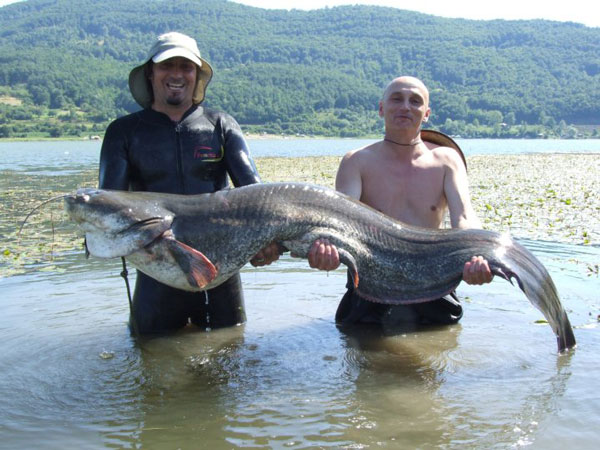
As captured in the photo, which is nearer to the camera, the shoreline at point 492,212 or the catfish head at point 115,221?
the catfish head at point 115,221

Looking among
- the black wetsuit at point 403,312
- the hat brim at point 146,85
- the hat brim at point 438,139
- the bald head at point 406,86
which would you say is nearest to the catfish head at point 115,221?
the hat brim at point 146,85

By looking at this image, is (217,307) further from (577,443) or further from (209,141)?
(577,443)

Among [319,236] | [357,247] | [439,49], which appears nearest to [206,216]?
[319,236]

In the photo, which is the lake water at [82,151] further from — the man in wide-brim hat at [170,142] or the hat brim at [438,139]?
the hat brim at [438,139]

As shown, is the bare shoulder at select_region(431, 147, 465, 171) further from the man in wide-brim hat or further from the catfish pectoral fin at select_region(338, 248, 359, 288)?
the man in wide-brim hat

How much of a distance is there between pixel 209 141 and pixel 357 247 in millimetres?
1473

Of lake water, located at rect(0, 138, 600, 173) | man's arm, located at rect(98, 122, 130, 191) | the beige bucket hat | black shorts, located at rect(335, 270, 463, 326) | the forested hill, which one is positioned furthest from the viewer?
the forested hill

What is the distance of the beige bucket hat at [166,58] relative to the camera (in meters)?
4.68

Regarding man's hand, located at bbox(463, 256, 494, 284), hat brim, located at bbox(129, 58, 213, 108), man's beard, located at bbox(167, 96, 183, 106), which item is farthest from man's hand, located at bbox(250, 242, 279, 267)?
hat brim, located at bbox(129, 58, 213, 108)

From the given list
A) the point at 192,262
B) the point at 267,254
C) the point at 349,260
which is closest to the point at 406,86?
the point at 349,260

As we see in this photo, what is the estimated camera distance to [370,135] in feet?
379

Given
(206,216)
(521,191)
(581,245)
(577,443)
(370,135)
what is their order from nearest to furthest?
Answer: (577,443), (206,216), (581,245), (521,191), (370,135)

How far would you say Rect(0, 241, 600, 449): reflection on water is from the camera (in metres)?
3.55

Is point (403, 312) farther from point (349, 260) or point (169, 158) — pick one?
point (169, 158)
